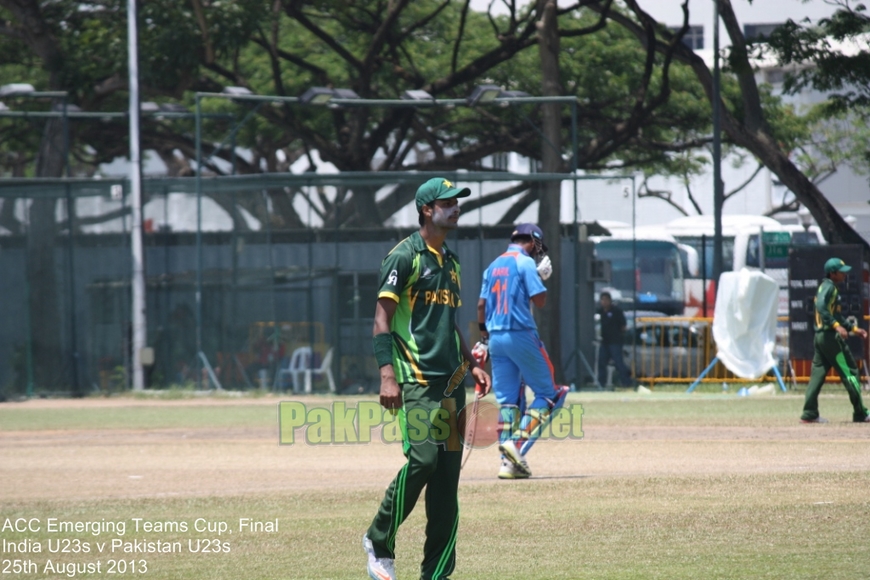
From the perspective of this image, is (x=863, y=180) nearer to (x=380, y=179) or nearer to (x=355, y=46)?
A: (x=355, y=46)

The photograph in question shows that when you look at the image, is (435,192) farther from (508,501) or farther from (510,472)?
(510,472)

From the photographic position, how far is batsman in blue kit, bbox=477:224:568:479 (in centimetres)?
1025

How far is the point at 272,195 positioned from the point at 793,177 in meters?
9.22

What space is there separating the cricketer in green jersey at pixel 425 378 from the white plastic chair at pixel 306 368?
49.6 feet

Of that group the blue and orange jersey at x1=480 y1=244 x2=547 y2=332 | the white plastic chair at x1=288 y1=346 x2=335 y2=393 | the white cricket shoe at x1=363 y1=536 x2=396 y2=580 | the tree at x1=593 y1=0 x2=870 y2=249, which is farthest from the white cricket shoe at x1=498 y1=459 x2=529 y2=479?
the tree at x1=593 y1=0 x2=870 y2=249

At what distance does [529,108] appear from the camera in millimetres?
29703

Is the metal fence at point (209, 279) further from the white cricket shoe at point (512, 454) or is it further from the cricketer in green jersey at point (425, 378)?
the cricketer in green jersey at point (425, 378)

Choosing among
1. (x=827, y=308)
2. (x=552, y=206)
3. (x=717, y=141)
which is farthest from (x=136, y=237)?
(x=827, y=308)

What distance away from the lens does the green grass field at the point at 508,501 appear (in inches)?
272

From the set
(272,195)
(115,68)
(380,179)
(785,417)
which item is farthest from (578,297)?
(115,68)

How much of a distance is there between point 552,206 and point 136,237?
7.04 m

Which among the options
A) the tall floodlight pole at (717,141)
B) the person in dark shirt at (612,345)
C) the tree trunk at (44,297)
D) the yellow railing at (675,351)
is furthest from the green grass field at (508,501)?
the tall floodlight pole at (717,141)

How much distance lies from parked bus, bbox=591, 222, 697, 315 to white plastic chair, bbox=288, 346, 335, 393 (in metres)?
9.14

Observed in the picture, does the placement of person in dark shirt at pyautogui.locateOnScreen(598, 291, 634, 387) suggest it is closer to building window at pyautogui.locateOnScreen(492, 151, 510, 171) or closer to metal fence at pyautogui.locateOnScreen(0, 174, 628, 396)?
metal fence at pyautogui.locateOnScreen(0, 174, 628, 396)
